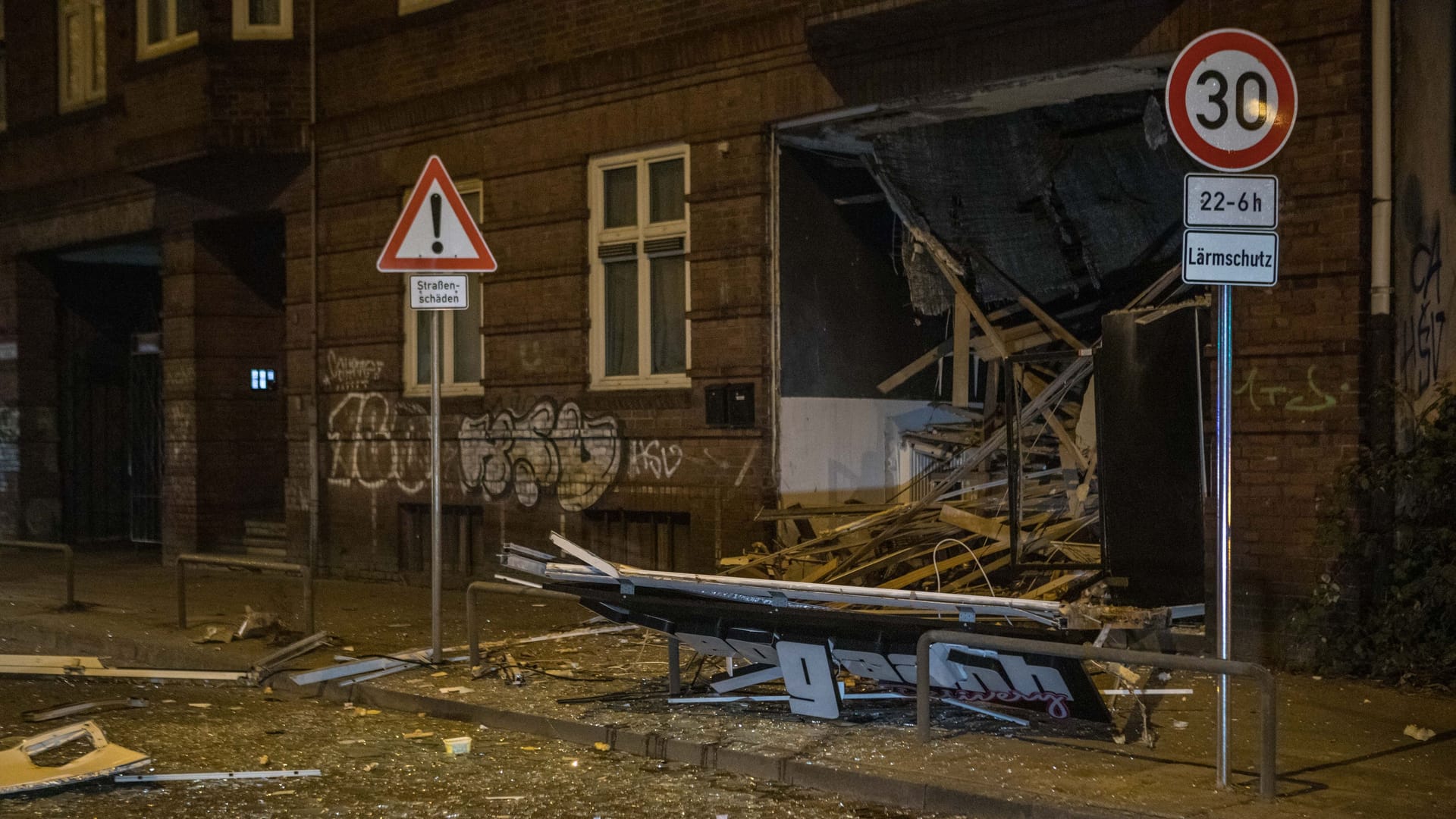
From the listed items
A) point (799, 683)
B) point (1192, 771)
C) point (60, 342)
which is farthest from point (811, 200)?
point (60, 342)

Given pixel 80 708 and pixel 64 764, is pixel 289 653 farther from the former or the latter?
pixel 64 764

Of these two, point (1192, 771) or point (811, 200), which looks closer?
point (1192, 771)

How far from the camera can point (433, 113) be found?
15227 mm

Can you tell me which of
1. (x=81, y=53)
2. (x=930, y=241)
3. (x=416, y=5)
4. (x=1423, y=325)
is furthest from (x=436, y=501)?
(x=81, y=53)

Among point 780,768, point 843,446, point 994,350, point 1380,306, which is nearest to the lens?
point 780,768

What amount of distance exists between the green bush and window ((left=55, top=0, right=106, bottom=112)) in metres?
16.0

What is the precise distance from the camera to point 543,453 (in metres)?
14.3

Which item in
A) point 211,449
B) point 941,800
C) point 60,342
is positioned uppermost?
point 60,342

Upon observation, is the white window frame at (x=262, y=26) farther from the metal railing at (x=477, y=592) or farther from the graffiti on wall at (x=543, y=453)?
the metal railing at (x=477, y=592)

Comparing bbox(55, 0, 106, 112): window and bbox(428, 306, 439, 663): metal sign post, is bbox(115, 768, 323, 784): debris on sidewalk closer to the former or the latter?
bbox(428, 306, 439, 663): metal sign post

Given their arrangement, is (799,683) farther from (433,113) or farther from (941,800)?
(433,113)

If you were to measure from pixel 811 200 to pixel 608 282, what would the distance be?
219cm

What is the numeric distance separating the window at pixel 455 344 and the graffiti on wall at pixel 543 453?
494 mm

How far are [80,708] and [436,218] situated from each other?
3.74 m
